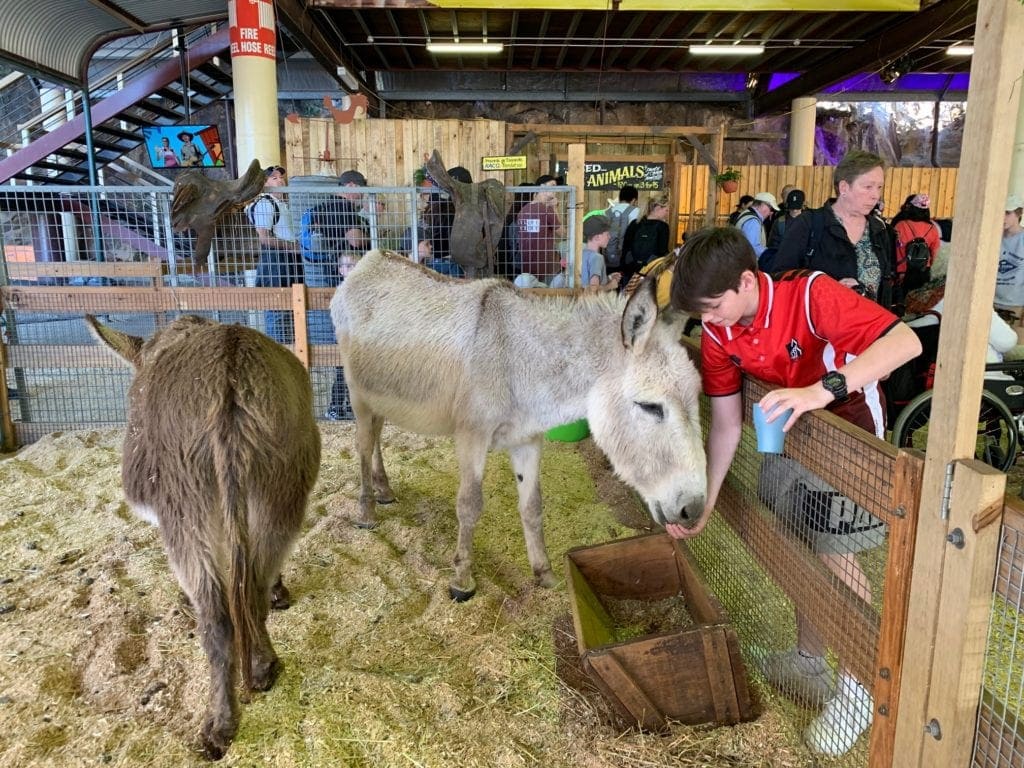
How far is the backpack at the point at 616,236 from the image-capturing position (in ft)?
26.7

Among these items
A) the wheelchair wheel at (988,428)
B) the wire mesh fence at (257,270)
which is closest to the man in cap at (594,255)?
the wire mesh fence at (257,270)

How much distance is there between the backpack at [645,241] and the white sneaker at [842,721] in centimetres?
579

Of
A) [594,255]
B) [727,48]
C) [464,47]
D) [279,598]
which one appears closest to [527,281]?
[594,255]

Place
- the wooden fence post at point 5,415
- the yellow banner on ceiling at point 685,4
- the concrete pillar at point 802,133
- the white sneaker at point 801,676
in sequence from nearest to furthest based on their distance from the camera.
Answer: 1. the white sneaker at point 801,676
2. the wooden fence post at point 5,415
3. the yellow banner on ceiling at point 685,4
4. the concrete pillar at point 802,133

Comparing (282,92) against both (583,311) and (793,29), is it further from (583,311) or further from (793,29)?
(583,311)

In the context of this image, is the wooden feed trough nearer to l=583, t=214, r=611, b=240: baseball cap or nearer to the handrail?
l=583, t=214, r=611, b=240: baseball cap

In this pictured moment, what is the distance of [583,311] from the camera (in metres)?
3.23

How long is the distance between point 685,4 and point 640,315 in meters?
9.33

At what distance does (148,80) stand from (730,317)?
38.7 feet

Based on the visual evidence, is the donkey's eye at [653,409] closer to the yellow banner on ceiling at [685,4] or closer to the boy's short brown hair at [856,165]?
the boy's short brown hair at [856,165]

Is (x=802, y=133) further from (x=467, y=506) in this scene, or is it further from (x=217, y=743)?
(x=217, y=743)

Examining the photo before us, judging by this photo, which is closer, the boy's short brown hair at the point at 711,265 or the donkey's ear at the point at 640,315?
the boy's short brown hair at the point at 711,265

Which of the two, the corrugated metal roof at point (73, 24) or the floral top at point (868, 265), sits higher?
the corrugated metal roof at point (73, 24)

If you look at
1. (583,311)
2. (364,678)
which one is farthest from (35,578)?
(583,311)
